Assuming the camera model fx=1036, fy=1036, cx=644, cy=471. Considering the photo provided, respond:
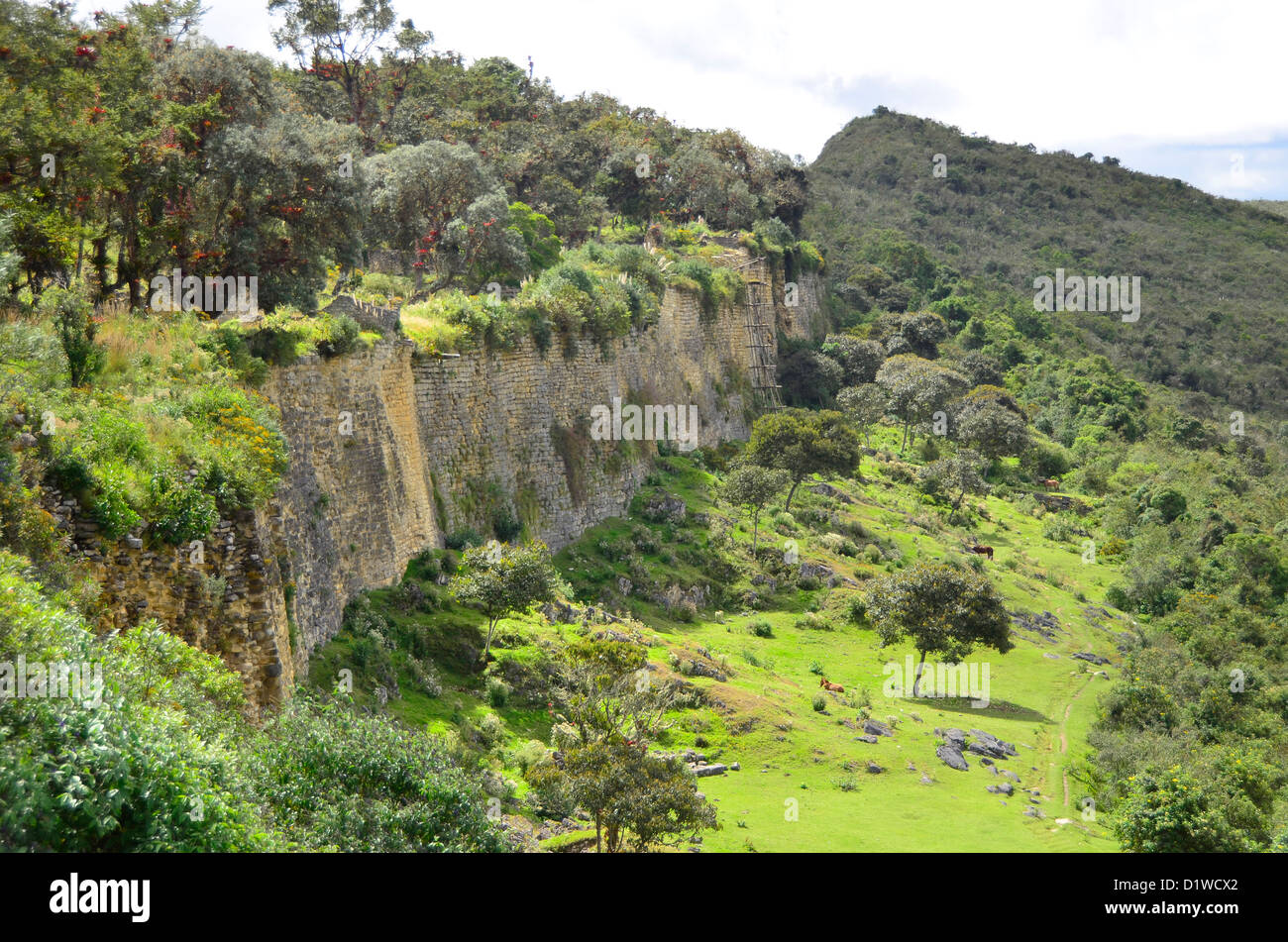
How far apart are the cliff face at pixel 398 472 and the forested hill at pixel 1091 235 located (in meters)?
56.0

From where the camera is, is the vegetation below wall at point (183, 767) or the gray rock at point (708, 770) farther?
the gray rock at point (708, 770)

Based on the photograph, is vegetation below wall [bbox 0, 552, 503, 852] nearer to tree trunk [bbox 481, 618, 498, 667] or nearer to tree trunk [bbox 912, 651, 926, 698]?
tree trunk [bbox 481, 618, 498, 667]

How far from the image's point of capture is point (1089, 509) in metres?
56.2

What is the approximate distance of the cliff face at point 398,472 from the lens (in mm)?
13086

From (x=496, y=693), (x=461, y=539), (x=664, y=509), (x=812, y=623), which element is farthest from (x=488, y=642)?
(x=664, y=509)

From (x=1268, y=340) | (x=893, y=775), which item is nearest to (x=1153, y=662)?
(x=893, y=775)

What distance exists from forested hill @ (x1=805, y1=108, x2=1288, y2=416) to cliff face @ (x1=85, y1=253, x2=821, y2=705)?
184 feet

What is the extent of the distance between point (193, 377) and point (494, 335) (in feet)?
45.5

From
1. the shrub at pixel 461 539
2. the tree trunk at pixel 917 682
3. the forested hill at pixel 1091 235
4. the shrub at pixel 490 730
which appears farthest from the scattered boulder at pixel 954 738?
the forested hill at pixel 1091 235

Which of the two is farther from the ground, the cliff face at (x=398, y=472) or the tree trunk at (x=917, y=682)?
the cliff face at (x=398, y=472)

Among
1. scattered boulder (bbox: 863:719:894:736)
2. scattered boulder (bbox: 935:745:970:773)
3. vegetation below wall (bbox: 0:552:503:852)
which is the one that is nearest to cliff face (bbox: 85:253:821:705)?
vegetation below wall (bbox: 0:552:503:852)

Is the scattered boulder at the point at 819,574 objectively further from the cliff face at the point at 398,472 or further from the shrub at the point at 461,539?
the shrub at the point at 461,539

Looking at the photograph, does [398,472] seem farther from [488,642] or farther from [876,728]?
[876,728]

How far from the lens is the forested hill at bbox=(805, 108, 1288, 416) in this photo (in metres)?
91.9
